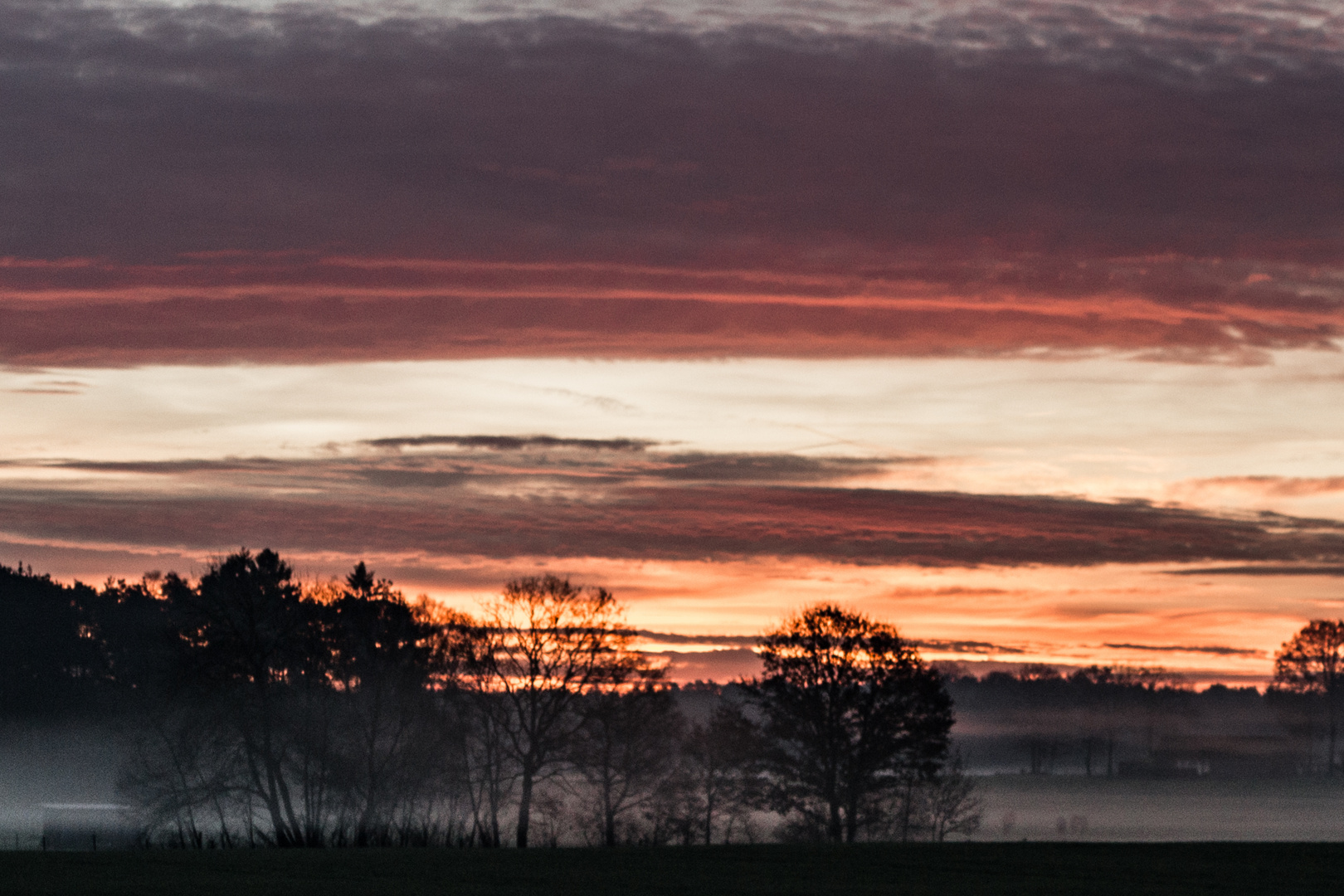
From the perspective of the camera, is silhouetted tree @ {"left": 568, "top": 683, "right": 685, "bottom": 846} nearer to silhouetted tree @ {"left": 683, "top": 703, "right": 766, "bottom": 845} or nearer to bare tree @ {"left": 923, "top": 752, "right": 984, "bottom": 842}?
silhouetted tree @ {"left": 683, "top": 703, "right": 766, "bottom": 845}

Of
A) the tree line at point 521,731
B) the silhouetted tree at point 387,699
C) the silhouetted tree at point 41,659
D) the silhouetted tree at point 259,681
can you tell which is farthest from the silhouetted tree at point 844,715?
the silhouetted tree at point 41,659

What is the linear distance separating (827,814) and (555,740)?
510 inches

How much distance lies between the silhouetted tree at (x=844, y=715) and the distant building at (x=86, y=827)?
29.5m

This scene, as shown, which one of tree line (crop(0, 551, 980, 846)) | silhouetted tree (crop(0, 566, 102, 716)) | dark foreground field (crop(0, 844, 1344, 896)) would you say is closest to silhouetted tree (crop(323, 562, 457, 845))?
tree line (crop(0, 551, 980, 846))

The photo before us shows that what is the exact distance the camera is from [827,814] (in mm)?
69812

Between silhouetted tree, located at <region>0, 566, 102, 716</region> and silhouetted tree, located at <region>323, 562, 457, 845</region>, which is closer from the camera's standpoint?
silhouetted tree, located at <region>323, 562, 457, 845</region>

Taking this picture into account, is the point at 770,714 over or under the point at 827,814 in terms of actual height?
over

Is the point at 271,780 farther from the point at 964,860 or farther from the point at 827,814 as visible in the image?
the point at 964,860

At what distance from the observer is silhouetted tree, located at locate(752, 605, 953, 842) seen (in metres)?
66.9

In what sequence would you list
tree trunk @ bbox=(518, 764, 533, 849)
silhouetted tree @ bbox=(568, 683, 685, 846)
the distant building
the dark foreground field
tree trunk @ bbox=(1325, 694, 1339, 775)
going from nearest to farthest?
the dark foreground field → tree trunk @ bbox=(518, 764, 533, 849) → silhouetted tree @ bbox=(568, 683, 685, 846) → the distant building → tree trunk @ bbox=(1325, 694, 1339, 775)

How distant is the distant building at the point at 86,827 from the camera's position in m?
71.8

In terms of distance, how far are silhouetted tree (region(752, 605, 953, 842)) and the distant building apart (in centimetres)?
2953

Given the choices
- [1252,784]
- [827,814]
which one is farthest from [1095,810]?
[827,814]

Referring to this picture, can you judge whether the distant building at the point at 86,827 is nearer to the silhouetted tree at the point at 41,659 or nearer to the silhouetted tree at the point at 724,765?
the silhouetted tree at the point at 41,659
